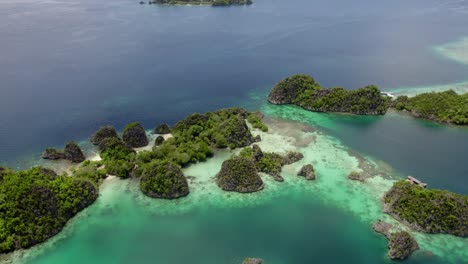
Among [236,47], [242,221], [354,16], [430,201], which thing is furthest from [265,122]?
[354,16]

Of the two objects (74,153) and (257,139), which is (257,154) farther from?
(74,153)

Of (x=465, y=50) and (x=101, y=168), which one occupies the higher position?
(x=465, y=50)

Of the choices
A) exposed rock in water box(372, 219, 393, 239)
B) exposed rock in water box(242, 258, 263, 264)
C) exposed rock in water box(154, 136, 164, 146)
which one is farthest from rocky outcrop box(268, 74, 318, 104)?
exposed rock in water box(242, 258, 263, 264)

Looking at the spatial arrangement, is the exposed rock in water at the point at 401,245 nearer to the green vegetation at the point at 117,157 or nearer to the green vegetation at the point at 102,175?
the green vegetation at the point at 102,175

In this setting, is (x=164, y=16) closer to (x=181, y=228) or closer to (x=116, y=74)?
(x=116, y=74)

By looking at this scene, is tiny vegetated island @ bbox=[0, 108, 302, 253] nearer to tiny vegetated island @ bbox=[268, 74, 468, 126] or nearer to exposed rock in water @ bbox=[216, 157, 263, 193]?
exposed rock in water @ bbox=[216, 157, 263, 193]

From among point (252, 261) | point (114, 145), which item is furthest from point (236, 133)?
point (252, 261)
